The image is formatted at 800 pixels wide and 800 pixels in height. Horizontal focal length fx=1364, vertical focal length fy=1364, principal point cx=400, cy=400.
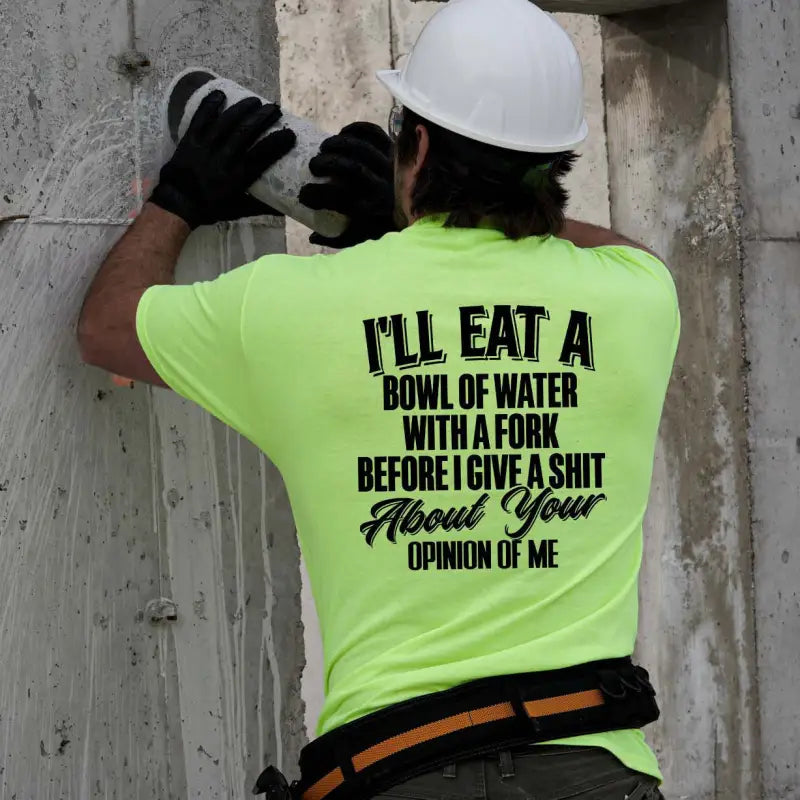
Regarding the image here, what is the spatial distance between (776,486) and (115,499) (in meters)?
2.55

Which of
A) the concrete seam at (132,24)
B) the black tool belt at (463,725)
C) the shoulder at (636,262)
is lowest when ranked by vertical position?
the black tool belt at (463,725)

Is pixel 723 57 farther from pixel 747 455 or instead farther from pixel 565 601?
pixel 565 601

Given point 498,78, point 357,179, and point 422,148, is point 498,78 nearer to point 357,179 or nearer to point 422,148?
point 422,148

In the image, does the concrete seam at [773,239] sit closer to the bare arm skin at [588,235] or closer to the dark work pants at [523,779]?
the bare arm skin at [588,235]

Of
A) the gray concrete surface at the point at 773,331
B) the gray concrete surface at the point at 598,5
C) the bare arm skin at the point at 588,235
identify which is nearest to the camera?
the bare arm skin at the point at 588,235

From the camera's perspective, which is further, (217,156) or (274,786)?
(217,156)

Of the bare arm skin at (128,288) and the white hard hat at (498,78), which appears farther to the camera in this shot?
the bare arm skin at (128,288)

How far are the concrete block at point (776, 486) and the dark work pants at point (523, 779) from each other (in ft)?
8.73

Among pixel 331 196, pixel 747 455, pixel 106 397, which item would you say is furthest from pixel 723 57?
pixel 106 397

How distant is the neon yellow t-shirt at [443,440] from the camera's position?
2029 mm

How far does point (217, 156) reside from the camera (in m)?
2.57

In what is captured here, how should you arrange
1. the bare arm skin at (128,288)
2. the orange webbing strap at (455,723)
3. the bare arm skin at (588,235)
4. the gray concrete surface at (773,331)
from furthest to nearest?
the gray concrete surface at (773,331) → the bare arm skin at (588,235) → the bare arm skin at (128,288) → the orange webbing strap at (455,723)

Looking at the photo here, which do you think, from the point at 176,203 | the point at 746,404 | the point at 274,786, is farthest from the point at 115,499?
the point at 746,404

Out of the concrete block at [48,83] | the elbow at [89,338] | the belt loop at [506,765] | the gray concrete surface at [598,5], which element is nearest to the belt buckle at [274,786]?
the belt loop at [506,765]
